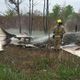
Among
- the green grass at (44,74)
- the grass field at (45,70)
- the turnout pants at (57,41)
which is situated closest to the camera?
the green grass at (44,74)

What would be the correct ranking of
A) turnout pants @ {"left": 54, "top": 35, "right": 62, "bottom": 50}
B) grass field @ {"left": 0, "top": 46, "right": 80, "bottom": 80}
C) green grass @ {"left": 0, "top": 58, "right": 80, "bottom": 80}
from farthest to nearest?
1. turnout pants @ {"left": 54, "top": 35, "right": 62, "bottom": 50}
2. grass field @ {"left": 0, "top": 46, "right": 80, "bottom": 80}
3. green grass @ {"left": 0, "top": 58, "right": 80, "bottom": 80}

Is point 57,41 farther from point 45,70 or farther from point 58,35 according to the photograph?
point 45,70

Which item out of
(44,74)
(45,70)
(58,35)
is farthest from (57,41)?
(44,74)

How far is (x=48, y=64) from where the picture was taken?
421 inches

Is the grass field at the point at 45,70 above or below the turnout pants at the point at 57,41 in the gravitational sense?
below

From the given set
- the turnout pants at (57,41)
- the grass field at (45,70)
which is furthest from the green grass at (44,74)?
the turnout pants at (57,41)

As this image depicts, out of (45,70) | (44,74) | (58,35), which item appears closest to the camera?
(44,74)

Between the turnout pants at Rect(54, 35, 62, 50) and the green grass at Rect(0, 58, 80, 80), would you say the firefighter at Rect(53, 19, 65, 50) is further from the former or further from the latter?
the green grass at Rect(0, 58, 80, 80)

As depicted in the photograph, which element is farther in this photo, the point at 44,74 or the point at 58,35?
the point at 58,35

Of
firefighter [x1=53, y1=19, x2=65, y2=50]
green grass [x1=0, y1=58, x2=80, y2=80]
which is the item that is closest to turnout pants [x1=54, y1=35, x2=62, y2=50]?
firefighter [x1=53, y1=19, x2=65, y2=50]

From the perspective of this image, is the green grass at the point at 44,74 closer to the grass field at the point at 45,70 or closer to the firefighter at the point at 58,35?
the grass field at the point at 45,70

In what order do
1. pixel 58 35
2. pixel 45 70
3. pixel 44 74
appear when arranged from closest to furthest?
pixel 44 74 < pixel 45 70 < pixel 58 35

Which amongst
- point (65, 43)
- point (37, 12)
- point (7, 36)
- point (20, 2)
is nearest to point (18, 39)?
point (7, 36)

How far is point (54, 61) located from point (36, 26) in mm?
23196
